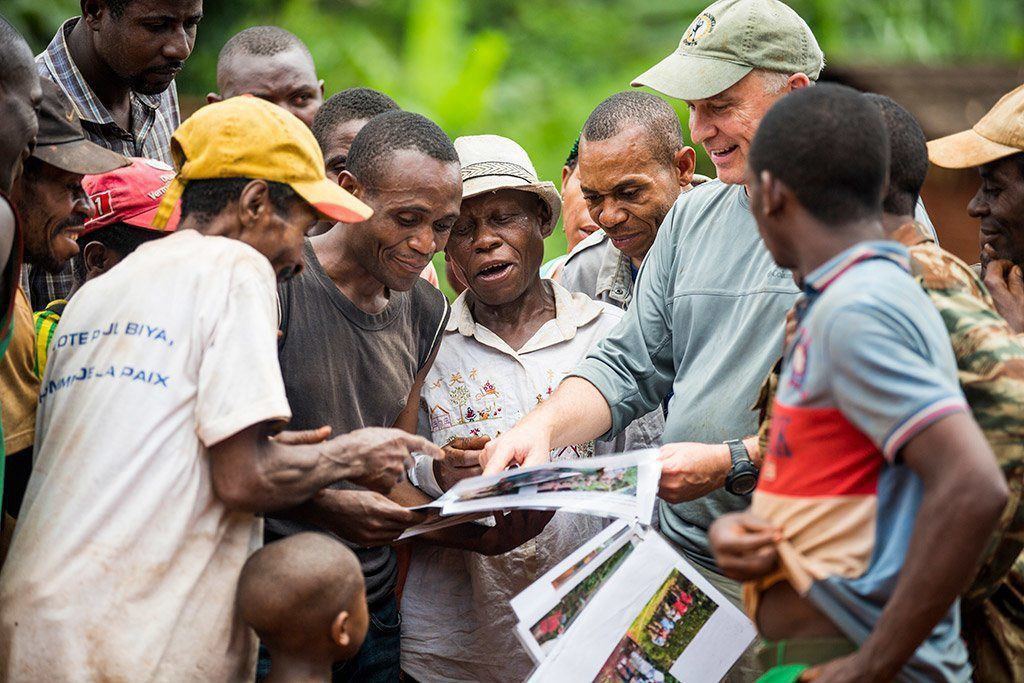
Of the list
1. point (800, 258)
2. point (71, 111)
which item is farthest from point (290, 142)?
point (800, 258)

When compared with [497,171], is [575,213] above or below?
below

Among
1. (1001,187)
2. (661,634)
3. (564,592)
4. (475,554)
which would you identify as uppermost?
(1001,187)

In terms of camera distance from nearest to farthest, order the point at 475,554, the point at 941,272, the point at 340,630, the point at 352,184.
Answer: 1. the point at 941,272
2. the point at 340,630
3. the point at 352,184
4. the point at 475,554

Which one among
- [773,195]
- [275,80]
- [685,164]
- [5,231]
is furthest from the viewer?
[275,80]

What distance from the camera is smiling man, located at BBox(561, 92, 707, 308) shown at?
16.4ft

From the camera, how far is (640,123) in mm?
5035

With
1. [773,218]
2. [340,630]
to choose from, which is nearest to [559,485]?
[340,630]

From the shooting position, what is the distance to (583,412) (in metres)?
4.05

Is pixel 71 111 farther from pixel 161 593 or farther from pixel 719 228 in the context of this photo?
pixel 719 228

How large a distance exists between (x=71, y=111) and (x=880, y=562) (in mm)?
3100

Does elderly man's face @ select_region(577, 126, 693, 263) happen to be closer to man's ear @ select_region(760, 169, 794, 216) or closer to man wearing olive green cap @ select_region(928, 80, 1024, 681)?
man wearing olive green cap @ select_region(928, 80, 1024, 681)

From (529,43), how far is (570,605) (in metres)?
11.7

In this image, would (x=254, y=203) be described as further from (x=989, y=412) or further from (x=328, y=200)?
(x=989, y=412)

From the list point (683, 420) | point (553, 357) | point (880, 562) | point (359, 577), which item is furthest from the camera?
point (553, 357)
